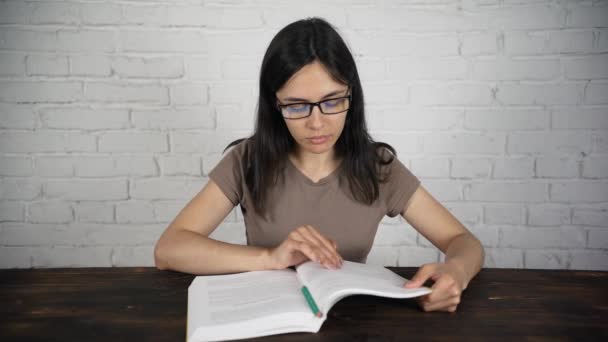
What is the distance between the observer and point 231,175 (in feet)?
4.08

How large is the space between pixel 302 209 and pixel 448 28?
91cm

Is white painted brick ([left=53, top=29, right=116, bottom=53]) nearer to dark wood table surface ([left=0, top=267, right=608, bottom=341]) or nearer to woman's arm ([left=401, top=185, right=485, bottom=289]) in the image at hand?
dark wood table surface ([left=0, top=267, right=608, bottom=341])

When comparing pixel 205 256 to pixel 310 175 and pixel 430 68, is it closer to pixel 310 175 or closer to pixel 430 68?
pixel 310 175

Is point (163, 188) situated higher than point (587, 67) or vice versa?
point (587, 67)

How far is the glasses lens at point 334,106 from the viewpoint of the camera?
107cm

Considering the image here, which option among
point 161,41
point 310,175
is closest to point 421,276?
point 310,175

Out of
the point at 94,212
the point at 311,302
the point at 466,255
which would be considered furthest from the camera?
the point at 94,212

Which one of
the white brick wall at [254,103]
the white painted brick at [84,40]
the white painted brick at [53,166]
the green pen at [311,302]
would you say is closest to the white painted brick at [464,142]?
the white brick wall at [254,103]

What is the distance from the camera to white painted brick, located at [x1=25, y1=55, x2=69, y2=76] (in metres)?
1.65

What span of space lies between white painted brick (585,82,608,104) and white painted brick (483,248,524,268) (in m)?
0.60

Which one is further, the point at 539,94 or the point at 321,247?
the point at 539,94

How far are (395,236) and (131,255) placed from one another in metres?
1.01

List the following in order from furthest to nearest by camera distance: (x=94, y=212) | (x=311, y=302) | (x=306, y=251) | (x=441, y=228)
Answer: (x=94, y=212), (x=441, y=228), (x=306, y=251), (x=311, y=302)

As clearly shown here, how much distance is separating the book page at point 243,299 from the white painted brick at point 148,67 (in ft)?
3.15
